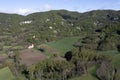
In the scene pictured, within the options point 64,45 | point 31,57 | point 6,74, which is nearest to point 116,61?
point 6,74

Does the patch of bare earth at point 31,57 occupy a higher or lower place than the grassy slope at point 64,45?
lower

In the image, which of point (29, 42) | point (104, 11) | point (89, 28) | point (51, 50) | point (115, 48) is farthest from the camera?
point (104, 11)

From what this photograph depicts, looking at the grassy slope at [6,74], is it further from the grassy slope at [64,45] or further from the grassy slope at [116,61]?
the grassy slope at [64,45]

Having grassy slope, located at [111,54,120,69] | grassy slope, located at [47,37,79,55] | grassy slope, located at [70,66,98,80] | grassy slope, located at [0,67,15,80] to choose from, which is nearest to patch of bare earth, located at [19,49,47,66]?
grassy slope, located at [47,37,79,55]

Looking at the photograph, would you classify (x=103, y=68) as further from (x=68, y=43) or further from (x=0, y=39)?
(x=0, y=39)

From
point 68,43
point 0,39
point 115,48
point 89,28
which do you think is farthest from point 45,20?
point 115,48

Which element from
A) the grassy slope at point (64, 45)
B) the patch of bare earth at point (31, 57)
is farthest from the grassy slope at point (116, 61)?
the grassy slope at point (64, 45)

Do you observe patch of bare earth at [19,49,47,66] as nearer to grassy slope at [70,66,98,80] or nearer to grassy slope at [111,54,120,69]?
grassy slope at [70,66,98,80]
